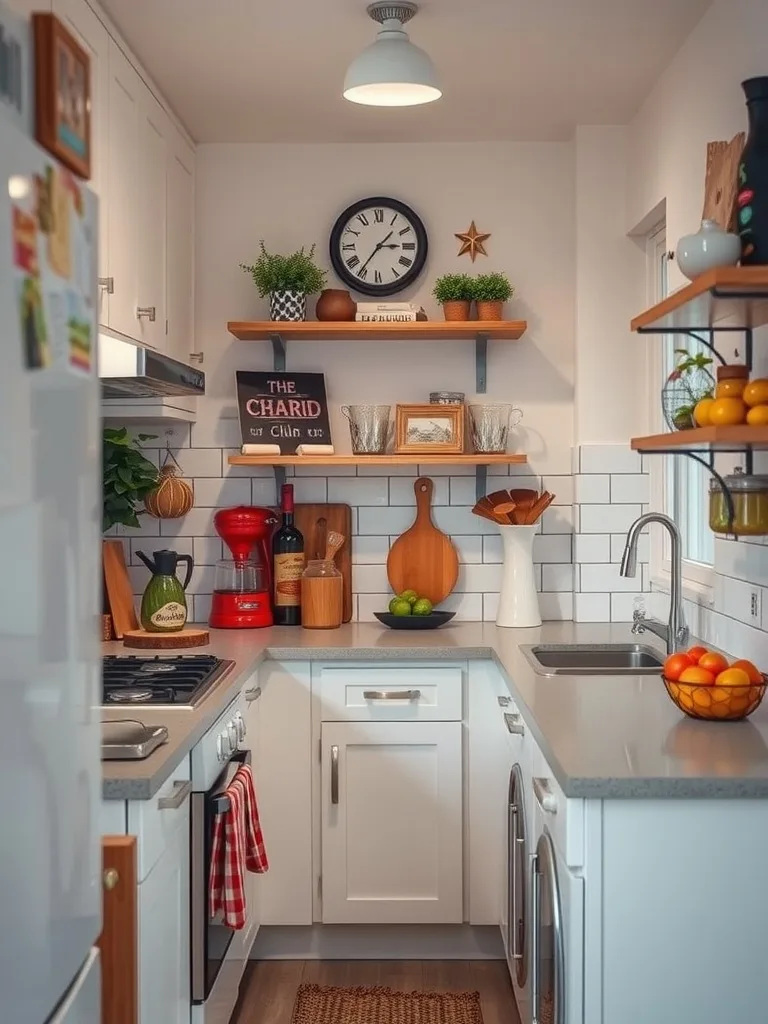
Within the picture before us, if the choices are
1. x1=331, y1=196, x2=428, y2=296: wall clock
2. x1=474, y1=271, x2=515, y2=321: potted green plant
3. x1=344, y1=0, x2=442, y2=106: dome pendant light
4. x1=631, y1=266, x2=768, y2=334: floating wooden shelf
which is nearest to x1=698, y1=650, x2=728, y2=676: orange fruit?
x1=631, y1=266, x2=768, y2=334: floating wooden shelf

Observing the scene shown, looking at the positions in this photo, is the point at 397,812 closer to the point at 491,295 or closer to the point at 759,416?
the point at 491,295

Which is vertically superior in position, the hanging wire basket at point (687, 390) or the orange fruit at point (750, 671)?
the hanging wire basket at point (687, 390)

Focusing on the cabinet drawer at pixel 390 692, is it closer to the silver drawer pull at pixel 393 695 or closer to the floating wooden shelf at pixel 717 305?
the silver drawer pull at pixel 393 695

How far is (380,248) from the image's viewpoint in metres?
4.00

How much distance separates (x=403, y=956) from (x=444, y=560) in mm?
1224

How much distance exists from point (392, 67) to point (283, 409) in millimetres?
1391

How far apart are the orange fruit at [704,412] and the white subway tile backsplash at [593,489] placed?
1503mm

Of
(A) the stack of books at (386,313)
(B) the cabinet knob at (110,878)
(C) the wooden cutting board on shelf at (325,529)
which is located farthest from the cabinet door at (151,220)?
(B) the cabinet knob at (110,878)

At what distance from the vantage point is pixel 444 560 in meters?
3.98

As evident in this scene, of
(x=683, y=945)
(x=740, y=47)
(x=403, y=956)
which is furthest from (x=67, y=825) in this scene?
(x=403, y=956)

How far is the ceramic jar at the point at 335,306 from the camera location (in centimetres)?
383

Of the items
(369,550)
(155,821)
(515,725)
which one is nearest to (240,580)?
(369,550)

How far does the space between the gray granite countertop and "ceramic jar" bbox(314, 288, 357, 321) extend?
101 cm

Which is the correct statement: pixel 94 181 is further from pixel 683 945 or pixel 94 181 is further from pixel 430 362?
pixel 683 945
